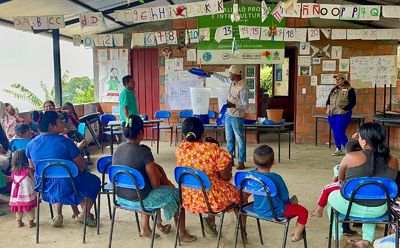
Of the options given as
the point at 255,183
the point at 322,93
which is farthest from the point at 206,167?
the point at 322,93

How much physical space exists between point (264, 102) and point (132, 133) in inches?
309

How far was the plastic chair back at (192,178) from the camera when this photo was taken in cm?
266

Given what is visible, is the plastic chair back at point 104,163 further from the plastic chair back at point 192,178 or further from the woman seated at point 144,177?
the plastic chair back at point 192,178

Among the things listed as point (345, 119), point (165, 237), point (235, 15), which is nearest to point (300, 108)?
point (345, 119)

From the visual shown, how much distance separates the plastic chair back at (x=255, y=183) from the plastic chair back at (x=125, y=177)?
689mm

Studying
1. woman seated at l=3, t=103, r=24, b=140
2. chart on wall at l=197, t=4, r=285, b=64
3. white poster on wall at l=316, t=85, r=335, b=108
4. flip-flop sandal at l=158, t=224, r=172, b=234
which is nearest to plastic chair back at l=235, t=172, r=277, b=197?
flip-flop sandal at l=158, t=224, r=172, b=234

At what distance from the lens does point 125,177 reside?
2.82 m

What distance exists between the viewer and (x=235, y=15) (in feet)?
16.3

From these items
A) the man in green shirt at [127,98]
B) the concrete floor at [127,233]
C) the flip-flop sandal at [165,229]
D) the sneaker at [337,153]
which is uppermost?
the man in green shirt at [127,98]

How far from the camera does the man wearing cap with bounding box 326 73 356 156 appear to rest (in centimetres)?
666

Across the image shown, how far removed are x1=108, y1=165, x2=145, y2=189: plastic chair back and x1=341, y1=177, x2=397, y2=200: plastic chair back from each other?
4.52 feet

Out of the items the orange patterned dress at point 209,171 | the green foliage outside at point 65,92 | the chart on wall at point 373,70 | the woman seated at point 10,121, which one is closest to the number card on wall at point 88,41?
the woman seated at point 10,121

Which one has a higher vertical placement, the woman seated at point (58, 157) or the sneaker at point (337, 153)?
the woman seated at point (58, 157)

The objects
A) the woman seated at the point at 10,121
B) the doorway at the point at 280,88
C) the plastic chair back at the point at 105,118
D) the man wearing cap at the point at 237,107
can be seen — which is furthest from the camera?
the doorway at the point at 280,88
